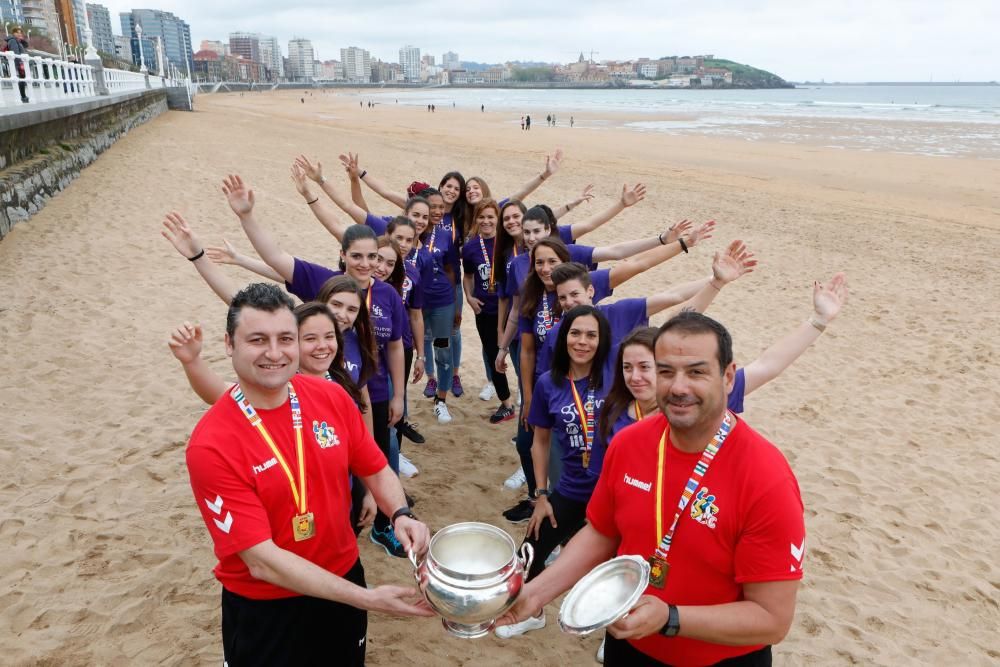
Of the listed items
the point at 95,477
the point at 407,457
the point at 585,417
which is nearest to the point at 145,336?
the point at 95,477

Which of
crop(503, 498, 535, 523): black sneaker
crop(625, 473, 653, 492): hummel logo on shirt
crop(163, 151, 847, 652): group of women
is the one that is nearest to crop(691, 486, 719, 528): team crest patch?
crop(625, 473, 653, 492): hummel logo on shirt

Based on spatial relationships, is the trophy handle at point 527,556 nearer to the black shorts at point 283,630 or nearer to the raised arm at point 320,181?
the black shorts at point 283,630

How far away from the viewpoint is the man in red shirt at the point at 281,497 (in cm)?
238

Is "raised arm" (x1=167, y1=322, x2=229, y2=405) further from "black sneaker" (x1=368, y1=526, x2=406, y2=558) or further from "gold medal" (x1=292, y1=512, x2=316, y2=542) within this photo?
"black sneaker" (x1=368, y1=526, x2=406, y2=558)

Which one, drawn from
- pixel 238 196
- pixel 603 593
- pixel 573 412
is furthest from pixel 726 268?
pixel 238 196

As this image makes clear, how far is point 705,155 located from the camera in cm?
3272

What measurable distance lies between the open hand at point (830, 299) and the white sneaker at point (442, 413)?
13.8 feet

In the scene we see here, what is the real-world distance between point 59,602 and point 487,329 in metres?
4.17

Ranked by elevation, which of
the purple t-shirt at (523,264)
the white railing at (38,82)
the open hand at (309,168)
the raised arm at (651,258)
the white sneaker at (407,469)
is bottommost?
the white sneaker at (407,469)

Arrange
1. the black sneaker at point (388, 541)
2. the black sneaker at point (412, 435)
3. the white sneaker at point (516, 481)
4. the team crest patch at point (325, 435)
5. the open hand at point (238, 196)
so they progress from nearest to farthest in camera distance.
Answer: the team crest patch at point (325, 435) < the open hand at point (238, 196) < the black sneaker at point (388, 541) < the white sneaker at point (516, 481) < the black sneaker at point (412, 435)

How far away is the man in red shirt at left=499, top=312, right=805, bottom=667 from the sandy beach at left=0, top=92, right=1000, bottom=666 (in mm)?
2046

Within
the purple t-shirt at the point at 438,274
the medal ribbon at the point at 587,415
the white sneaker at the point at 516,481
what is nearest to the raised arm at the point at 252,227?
the purple t-shirt at the point at 438,274

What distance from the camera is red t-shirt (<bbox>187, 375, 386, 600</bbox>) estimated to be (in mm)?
2359

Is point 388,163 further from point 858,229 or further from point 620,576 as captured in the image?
point 620,576
